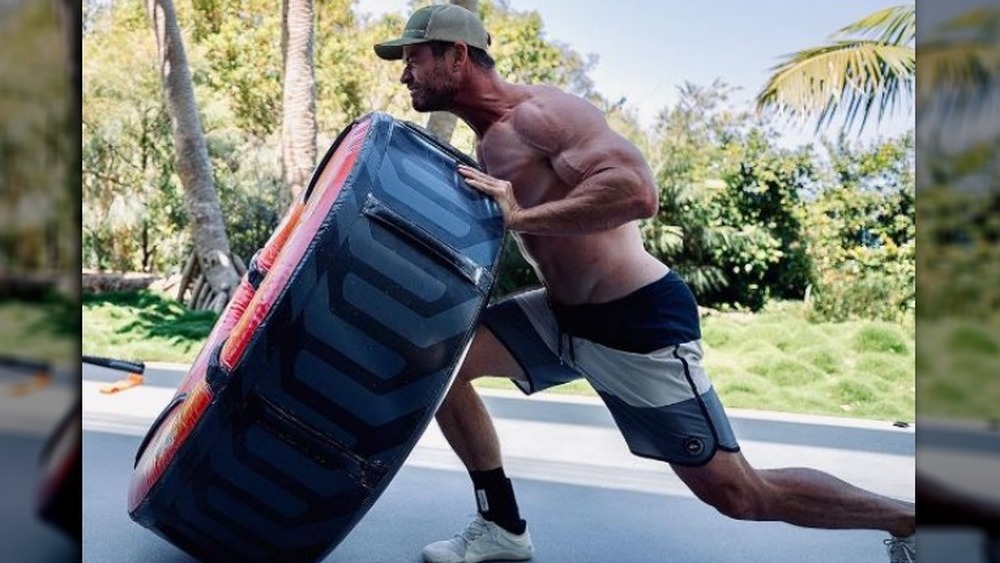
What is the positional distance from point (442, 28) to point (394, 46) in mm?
115

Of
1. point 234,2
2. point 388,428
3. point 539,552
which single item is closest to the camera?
point 388,428

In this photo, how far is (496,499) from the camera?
2465 millimetres

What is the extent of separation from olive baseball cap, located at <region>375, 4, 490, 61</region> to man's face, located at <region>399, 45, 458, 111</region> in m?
0.03

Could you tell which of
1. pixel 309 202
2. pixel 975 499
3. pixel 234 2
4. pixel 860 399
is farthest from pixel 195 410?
pixel 234 2

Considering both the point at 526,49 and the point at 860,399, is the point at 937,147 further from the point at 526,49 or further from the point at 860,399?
the point at 860,399

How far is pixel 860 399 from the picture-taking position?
5461mm

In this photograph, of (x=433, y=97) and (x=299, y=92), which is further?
(x=299, y=92)

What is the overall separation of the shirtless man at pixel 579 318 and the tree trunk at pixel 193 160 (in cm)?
384

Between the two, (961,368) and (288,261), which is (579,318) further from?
(961,368)

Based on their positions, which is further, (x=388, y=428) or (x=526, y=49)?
(x=526, y=49)

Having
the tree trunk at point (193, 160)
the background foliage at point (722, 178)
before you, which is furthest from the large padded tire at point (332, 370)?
the tree trunk at point (193, 160)

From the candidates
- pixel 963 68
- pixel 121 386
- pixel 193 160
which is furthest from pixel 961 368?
pixel 193 160

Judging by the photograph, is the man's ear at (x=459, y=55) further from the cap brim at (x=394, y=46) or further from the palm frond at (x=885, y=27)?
the palm frond at (x=885, y=27)

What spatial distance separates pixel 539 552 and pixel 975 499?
4.80ft
